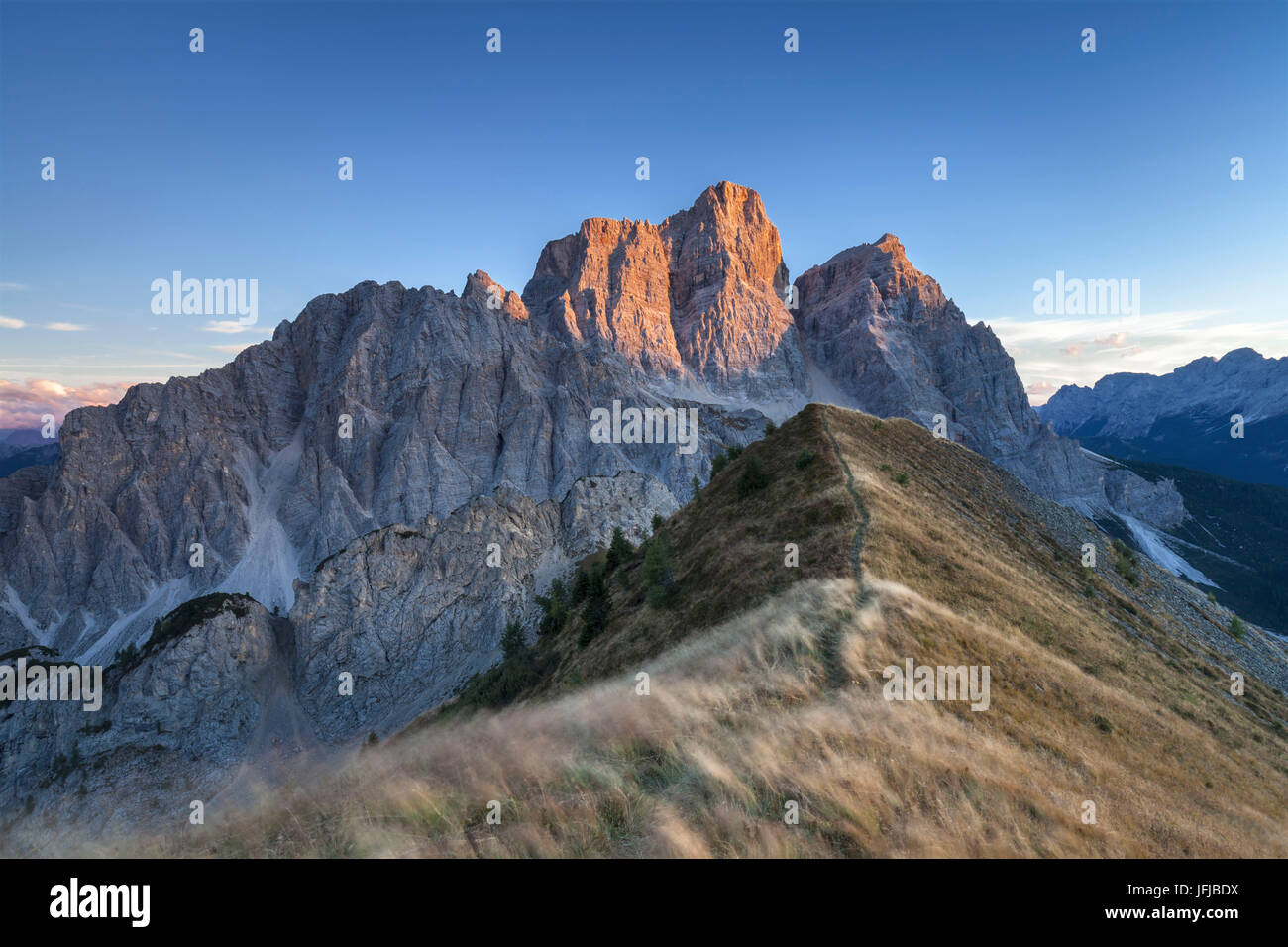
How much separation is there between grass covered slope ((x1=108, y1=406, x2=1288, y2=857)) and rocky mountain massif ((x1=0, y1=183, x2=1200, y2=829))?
70.4m

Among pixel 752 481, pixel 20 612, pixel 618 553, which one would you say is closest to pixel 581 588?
pixel 618 553

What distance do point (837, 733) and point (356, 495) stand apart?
5797 inches

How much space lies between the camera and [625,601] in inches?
1125

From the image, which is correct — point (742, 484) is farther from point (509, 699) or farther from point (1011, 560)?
point (509, 699)

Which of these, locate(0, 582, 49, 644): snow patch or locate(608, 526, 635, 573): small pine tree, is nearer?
locate(608, 526, 635, 573): small pine tree

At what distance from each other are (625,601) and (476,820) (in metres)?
22.9

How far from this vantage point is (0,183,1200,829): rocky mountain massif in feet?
281

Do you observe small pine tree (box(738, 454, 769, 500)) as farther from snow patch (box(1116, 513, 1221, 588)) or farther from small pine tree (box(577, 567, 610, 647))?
snow patch (box(1116, 513, 1221, 588))

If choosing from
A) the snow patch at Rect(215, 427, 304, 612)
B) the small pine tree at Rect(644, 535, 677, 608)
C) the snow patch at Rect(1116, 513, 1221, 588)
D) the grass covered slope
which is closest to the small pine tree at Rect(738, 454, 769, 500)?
the grass covered slope

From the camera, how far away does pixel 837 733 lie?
791 centimetres

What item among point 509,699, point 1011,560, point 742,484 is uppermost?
point 742,484

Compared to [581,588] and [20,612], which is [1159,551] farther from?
[20,612]

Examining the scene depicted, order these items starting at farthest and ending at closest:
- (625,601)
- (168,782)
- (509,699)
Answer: (168,782)
(509,699)
(625,601)
